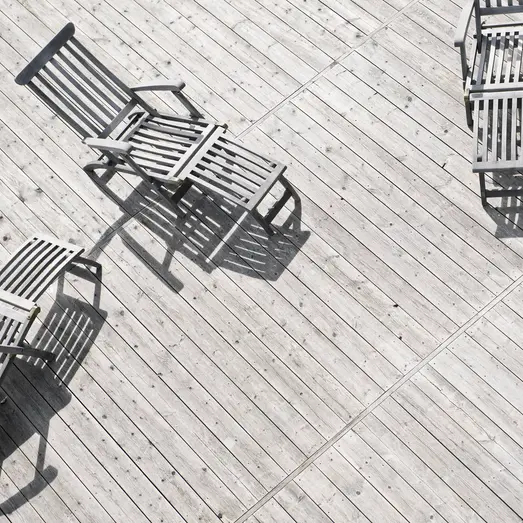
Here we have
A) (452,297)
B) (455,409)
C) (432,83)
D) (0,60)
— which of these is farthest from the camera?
(0,60)

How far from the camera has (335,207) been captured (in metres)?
5.00

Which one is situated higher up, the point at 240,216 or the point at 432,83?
the point at 432,83

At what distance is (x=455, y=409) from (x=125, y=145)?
7.38 ft

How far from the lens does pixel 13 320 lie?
4.62 metres

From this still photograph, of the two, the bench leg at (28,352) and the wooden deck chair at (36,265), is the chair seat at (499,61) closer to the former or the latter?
the wooden deck chair at (36,265)

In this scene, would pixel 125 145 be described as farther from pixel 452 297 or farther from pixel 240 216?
pixel 452 297

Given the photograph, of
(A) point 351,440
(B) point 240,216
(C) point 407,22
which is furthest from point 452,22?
(A) point 351,440

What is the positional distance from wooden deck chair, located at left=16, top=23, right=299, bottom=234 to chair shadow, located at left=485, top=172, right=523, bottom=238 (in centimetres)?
112

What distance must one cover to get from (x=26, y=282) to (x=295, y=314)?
1475 millimetres

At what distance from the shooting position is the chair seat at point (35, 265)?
15.5 ft

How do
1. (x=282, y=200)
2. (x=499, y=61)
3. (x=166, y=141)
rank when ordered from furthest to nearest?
1. (x=166, y=141)
2. (x=282, y=200)
3. (x=499, y=61)

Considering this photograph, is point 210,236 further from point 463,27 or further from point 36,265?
point 463,27

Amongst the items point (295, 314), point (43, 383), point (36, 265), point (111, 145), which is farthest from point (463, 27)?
point (43, 383)

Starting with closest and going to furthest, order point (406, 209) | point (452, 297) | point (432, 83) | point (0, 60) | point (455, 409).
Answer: point (455, 409) → point (452, 297) → point (406, 209) → point (432, 83) → point (0, 60)
